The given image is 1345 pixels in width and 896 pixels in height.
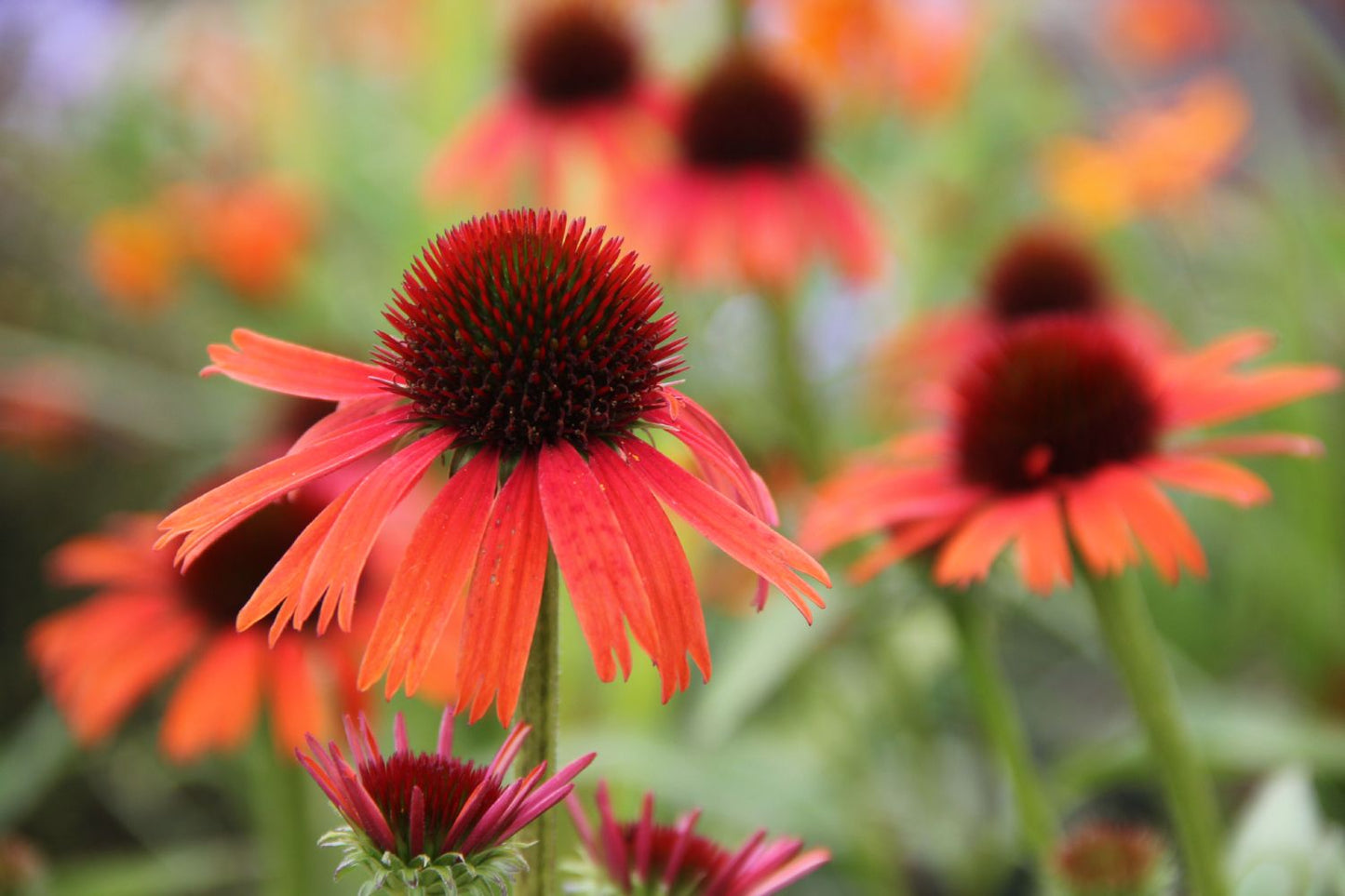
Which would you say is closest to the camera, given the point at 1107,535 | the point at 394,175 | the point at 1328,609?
the point at 1107,535

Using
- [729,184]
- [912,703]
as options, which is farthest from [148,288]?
[912,703]

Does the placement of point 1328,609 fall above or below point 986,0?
below

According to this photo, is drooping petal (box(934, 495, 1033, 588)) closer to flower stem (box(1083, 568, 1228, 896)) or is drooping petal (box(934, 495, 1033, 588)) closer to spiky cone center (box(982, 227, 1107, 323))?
flower stem (box(1083, 568, 1228, 896))

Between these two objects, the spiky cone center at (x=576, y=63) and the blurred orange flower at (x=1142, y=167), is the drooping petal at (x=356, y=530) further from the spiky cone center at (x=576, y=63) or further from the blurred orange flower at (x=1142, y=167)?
the blurred orange flower at (x=1142, y=167)

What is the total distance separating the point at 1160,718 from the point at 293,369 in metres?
0.50

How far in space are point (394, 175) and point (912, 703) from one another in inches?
61.4

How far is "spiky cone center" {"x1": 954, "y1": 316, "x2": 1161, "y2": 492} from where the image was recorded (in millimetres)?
764

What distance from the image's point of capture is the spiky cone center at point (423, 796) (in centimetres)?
40

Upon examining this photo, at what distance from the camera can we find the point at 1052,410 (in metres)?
0.78

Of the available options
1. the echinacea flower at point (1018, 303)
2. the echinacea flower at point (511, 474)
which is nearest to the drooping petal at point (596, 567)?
the echinacea flower at point (511, 474)

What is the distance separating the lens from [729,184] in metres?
1.37

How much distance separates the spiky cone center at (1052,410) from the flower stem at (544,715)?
376 mm

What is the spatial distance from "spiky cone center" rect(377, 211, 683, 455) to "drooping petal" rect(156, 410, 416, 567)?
19 millimetres

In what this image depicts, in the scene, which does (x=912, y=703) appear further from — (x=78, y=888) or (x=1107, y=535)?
(x=78, y=888)
